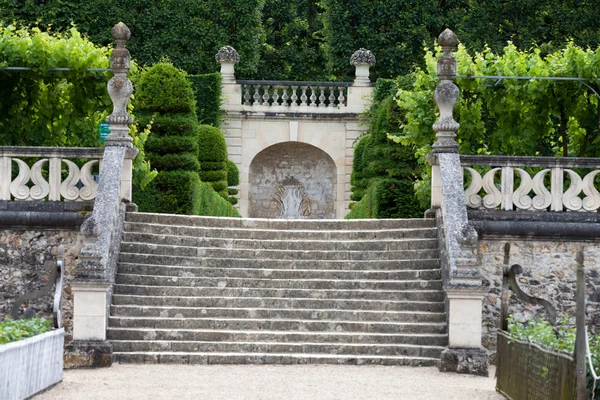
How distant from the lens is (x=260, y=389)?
37.9 ft

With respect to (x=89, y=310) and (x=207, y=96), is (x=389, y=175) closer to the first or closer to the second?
(x=89, y=310)

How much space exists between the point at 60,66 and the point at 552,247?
23.9ft

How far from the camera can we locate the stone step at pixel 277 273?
14.9m

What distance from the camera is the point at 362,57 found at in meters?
34.0

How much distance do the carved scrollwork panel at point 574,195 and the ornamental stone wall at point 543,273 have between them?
0.45 meters

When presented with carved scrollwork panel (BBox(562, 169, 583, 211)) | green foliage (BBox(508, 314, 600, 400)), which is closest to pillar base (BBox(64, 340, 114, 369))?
green foliage (BBox(508, 314, 600, 400))

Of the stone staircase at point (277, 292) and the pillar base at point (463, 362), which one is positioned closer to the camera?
the pillar base at point (463, 362)

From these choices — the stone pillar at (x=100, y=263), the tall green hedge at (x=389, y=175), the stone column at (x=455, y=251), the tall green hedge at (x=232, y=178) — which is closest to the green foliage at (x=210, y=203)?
the tall green hedge at (x=389, y=175)

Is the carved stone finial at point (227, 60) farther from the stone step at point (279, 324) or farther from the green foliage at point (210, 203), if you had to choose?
the stone step at point (279, 324)

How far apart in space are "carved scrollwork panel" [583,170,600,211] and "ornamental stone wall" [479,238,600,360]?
46 cm

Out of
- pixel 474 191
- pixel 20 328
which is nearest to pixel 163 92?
pixel 474 191

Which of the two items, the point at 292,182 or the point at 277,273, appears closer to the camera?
the point at 277,273

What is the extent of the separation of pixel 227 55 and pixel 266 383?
22.6 meters

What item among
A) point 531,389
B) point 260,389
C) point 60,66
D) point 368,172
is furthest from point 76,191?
point 368,172
